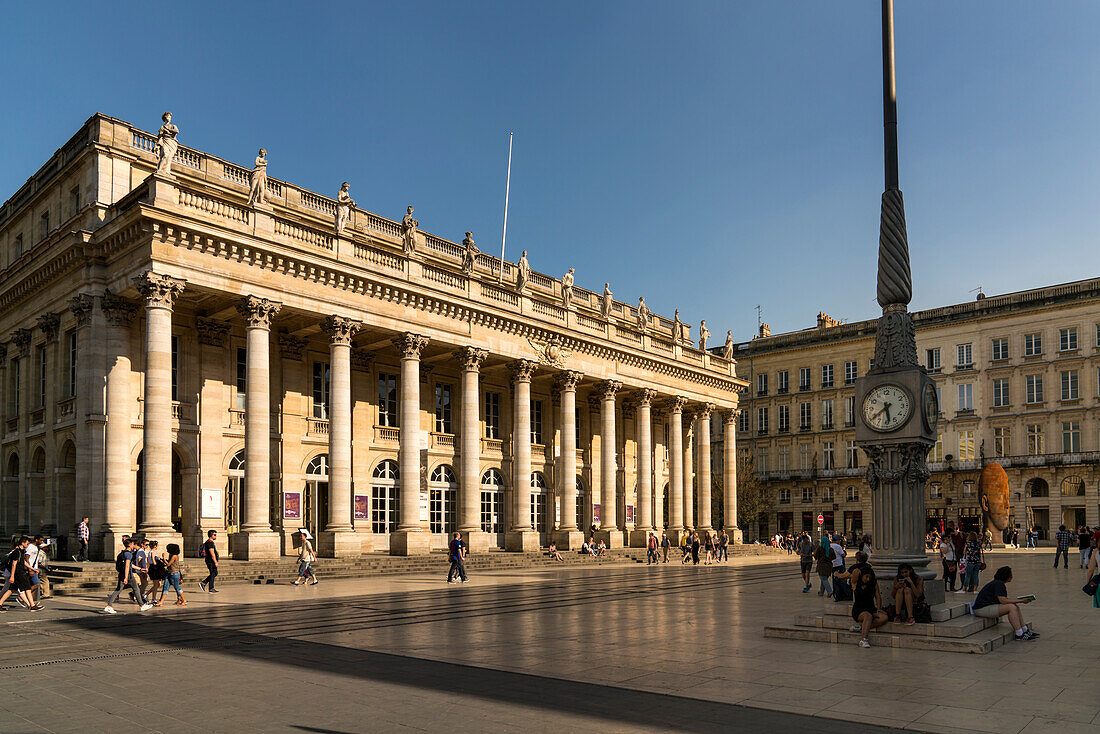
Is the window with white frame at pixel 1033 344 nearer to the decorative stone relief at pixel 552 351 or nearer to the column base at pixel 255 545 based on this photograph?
the decorative stone relief at pixel 552 351

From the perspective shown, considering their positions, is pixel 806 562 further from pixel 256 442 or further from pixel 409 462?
pixel 256 442

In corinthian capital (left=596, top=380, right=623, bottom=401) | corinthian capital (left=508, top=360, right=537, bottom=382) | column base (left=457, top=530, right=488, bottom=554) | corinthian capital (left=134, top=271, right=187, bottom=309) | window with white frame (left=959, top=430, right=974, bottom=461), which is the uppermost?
corinthian capital (left=134, top=271, right=187, bottom=309)

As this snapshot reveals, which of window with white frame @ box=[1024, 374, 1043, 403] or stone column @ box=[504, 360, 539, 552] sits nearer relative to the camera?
stone column @ box=[504, 360, 539, 552]

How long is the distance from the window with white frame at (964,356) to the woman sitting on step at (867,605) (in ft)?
202

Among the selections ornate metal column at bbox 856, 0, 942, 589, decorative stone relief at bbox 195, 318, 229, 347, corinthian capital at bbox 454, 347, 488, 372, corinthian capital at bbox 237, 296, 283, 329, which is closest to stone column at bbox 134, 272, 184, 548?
corinthian capital at bbox 237, 296, 283, 329

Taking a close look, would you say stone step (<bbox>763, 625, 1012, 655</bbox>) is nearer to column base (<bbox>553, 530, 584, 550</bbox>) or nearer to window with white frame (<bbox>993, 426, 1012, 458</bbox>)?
column base (<bbox>553, 530, 584, 550</bbox>)

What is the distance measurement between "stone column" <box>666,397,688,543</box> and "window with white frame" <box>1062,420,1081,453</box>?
94.0 ft

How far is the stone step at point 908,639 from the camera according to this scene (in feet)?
41.9

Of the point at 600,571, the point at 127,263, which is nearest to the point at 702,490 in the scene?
the point at 600,571

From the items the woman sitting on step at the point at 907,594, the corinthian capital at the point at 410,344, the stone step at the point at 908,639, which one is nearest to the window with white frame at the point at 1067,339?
the corinthian capital at the point at 410,344

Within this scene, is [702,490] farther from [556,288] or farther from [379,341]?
[379,341]

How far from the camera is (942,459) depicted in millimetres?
69250

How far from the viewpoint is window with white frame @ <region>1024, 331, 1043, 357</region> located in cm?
6488

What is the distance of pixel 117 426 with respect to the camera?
96.2ft
